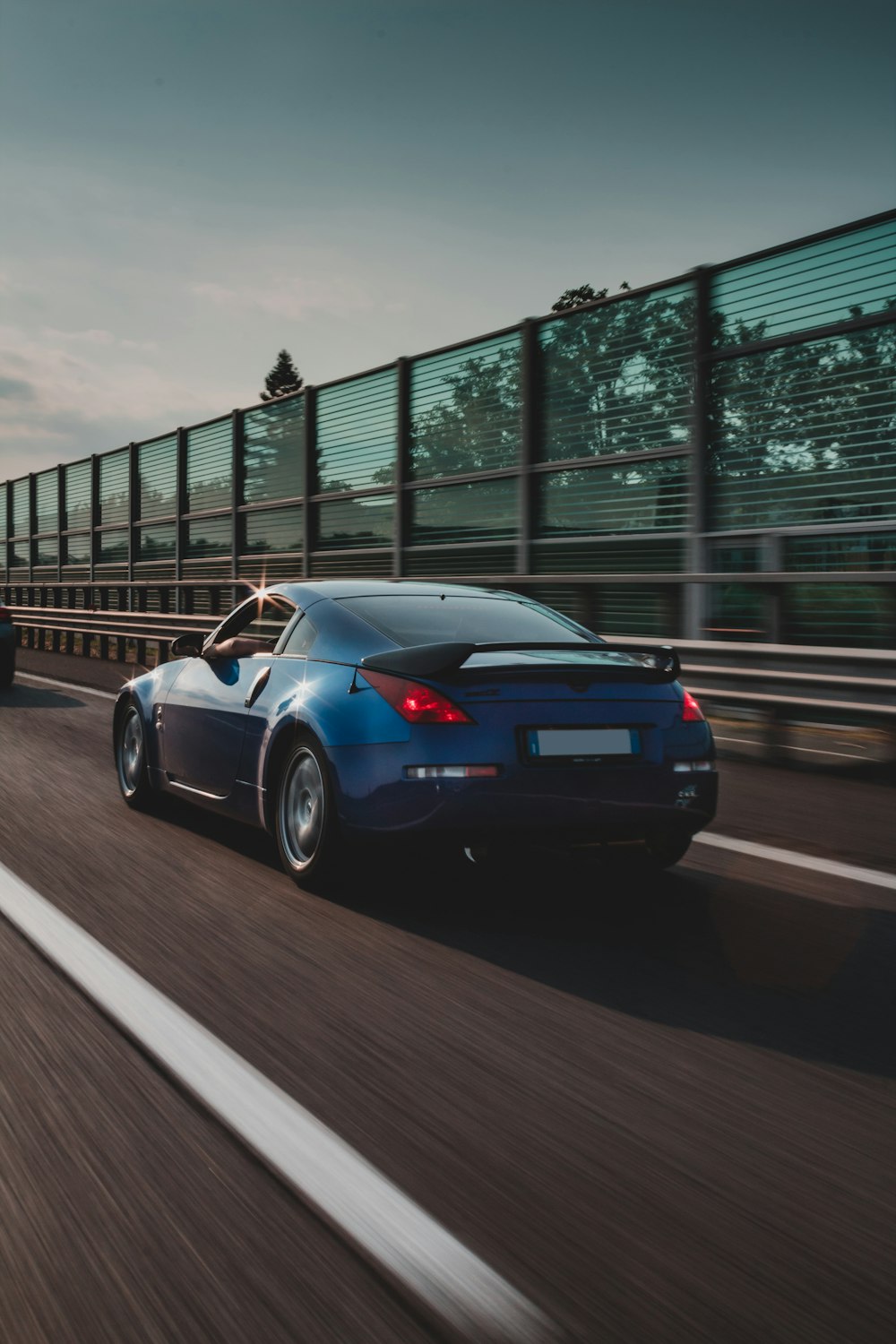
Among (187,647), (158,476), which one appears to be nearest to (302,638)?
(187,647)

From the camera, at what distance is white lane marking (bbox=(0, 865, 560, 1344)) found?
240cm

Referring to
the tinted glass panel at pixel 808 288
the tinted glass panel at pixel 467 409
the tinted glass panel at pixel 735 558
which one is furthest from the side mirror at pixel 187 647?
the tinted glass panel at pixel 467 409

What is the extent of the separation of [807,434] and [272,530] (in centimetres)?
1104

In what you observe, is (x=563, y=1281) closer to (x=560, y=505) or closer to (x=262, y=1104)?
(x=262, y=1104)

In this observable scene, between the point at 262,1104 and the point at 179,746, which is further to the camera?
the point at 179,746

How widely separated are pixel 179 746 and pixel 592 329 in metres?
7.98

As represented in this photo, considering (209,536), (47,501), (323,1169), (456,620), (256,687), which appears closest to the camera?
(323,1169)

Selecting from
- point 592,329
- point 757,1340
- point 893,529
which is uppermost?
point 592,329

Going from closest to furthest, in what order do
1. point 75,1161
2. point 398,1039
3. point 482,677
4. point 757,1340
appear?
point 757,1340
point 75,1161
point 398,1039
point 482,677

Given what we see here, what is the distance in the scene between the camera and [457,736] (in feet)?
17.4

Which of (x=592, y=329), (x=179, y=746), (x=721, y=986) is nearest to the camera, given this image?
(x=721, y=986)

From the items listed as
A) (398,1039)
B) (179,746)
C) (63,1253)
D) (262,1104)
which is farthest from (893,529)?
(63,1253)

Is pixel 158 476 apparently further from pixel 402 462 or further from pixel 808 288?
pixel 808 288

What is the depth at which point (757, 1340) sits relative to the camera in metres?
2.29
